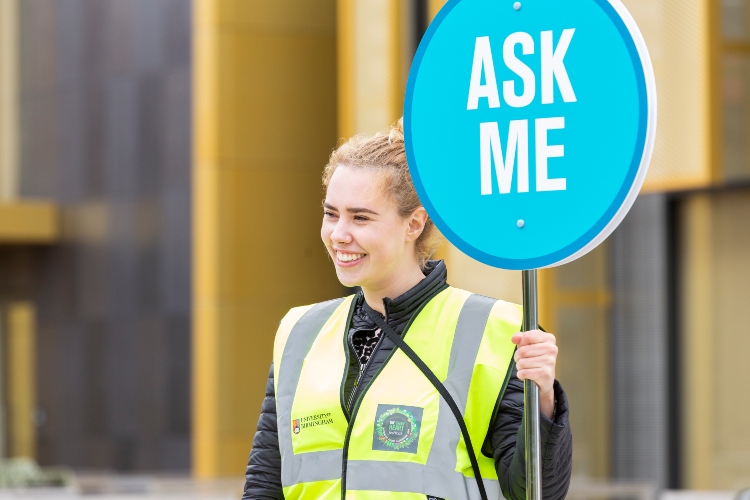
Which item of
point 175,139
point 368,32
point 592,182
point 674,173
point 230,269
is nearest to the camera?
point 592,182

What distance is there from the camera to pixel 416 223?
9.85 feet

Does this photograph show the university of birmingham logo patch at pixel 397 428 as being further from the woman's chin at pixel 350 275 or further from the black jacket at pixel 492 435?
the woman's chin at pixel 350 275

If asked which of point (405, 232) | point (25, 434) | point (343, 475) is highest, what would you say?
point (405, 232)

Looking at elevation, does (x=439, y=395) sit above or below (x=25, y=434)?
above

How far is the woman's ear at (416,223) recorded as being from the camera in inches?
117

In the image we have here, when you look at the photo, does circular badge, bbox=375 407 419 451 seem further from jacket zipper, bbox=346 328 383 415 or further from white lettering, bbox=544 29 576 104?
white lettering, bbox=544 29 576 104

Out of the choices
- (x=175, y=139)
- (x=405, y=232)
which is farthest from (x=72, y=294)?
(x=405, y=232)

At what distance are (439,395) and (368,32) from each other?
10.8m

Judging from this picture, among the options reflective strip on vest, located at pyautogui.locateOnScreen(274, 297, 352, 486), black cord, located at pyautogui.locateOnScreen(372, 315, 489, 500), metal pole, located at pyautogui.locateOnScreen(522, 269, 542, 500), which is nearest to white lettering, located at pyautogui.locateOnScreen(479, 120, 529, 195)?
metal pole, located at pyautogui.locateOnScreen(522, 269, 542, 500)

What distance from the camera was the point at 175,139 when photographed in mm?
17312

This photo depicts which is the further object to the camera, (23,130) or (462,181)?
(23,130)

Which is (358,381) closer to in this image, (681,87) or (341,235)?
(341,235)

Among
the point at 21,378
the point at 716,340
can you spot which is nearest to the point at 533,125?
the point at 716,340

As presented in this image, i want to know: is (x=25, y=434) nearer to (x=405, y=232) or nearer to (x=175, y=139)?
(x=175, y=139)
